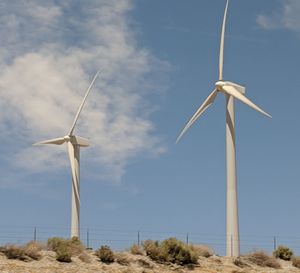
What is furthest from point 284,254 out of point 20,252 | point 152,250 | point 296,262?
point 20,252

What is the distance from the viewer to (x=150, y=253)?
213 ft

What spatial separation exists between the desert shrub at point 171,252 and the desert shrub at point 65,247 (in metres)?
6.01

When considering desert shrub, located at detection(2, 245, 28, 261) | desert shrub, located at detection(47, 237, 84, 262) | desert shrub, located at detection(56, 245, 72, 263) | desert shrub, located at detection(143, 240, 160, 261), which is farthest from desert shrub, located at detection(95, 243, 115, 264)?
desert shrub, located at detection(2, 245, 28, 261)

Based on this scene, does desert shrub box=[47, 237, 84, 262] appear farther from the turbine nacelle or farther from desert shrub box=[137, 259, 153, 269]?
the turbine nacelle

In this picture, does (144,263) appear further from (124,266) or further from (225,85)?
(225,85)

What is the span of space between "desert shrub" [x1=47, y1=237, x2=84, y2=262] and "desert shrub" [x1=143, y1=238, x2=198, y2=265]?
19.7ft

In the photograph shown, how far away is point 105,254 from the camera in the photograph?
202 ft

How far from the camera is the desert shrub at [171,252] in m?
64.6

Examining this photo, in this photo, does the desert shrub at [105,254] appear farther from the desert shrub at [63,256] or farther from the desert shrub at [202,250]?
the desert shrub at [202,250]

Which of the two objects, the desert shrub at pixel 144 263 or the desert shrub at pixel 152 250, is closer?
the desert shrub at pixel 144 263

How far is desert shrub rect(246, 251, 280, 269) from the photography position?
69375 millimetres

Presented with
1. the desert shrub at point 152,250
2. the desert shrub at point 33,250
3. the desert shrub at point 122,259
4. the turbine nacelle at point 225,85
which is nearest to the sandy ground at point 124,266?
the desert shrub at point 122,259

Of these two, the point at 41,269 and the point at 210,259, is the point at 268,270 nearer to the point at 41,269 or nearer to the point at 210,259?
the point at 210,259

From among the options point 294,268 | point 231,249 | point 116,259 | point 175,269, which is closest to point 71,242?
point 116,259
